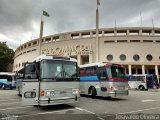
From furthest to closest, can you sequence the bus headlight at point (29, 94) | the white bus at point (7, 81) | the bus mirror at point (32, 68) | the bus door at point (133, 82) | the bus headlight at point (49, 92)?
the white bus at point (7, 81), the bus door at point (133, 82), the bus mirror at point (32, 68), the bus headlight at point (29, 94), the bus headlight at point (49, 92)

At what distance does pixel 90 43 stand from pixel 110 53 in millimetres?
6525

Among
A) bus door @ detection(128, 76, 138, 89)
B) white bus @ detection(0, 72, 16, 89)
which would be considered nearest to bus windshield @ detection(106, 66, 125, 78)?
bus door @ detection(128, 76, 138, 89)

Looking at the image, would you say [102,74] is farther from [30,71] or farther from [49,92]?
[30,71]

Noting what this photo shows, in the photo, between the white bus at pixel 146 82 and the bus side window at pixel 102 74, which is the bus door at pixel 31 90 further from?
the white bus at pixel 146 82

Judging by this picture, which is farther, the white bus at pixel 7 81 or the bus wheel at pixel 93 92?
the white bus at pixel 7 81

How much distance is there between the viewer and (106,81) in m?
12.9

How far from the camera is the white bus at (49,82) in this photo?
7977 mm

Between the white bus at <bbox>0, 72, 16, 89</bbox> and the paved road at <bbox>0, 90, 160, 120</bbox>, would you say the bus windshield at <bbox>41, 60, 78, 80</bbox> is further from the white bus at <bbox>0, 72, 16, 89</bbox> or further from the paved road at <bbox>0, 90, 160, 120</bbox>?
the white bus at <bbox>0, 72, 16, 89</bbox>

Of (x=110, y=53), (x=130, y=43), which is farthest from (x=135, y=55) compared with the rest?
(x=110, y=53)

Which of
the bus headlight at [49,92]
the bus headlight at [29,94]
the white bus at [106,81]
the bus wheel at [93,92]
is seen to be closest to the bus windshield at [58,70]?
the bus headlight at [49,92]

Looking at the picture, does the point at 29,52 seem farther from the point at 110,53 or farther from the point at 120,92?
the point at 120,92

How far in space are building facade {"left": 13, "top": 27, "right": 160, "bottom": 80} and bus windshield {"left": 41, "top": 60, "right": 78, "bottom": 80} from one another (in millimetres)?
37317

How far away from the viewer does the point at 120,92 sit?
Answer: 12562 millimetres

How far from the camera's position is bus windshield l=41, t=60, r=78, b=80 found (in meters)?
8.20
